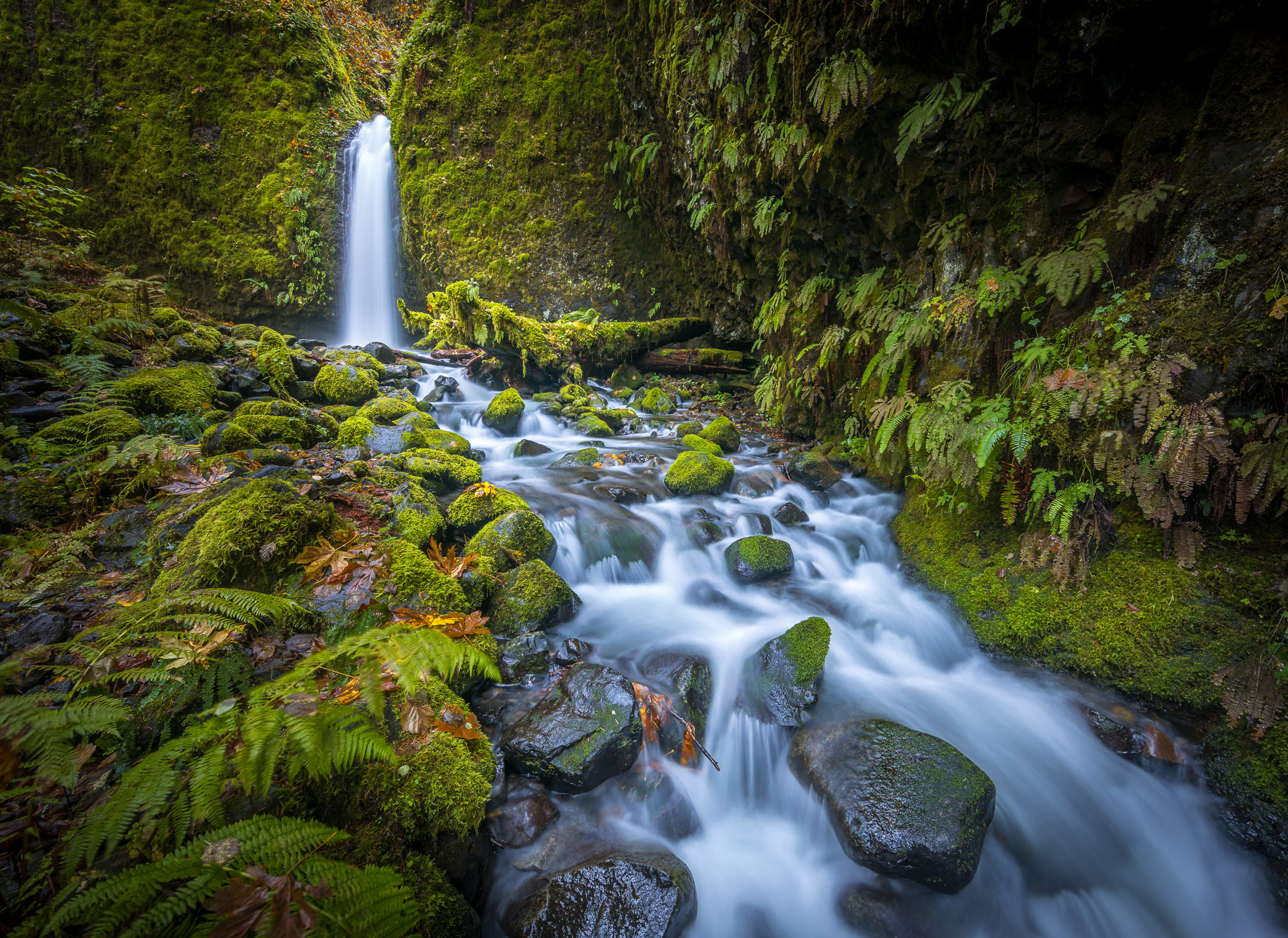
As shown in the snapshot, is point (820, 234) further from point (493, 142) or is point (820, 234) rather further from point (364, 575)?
point (493, 142)

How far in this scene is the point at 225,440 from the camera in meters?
4.20

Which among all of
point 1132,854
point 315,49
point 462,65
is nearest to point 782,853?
point 1132,854

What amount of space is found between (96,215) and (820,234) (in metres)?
17.3

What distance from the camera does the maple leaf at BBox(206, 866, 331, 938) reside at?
104 cm

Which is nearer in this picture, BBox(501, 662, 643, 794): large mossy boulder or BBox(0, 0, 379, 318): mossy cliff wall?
BBox(501, 662, 643, 794): large mossy boulder

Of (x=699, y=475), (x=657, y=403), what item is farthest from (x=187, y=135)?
(x=699, y=475)

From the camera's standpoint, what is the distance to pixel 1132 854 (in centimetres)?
255

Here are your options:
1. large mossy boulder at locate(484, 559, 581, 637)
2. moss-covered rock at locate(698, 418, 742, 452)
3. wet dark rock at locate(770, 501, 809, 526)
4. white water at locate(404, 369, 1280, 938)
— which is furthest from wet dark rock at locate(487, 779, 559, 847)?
moss-covered rock at locate(698, 418, 742, 452)

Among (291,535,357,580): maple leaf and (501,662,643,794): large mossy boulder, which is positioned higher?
(291,535,357,580): maple leaf

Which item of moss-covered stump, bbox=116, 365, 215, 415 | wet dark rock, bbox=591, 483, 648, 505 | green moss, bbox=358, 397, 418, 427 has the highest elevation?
moss-covered stump, bbox=116, 365, 215, 415

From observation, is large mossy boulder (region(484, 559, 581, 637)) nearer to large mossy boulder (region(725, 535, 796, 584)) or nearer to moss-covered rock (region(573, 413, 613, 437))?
large mossy boulder (region(725, 535, 796, 584))

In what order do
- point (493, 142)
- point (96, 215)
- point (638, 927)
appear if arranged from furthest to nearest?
point (493, 142) < point (96, 215) < point (638, 927)

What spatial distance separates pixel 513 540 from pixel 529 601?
0.67 m

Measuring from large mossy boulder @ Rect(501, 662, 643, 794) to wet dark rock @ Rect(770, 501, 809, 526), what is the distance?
336 centimetres
